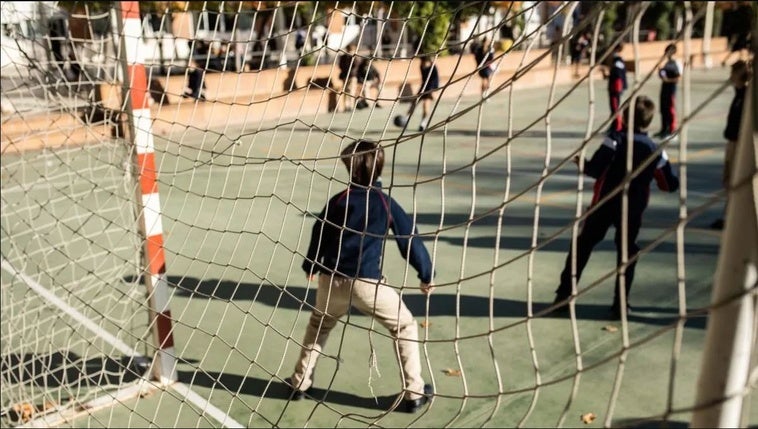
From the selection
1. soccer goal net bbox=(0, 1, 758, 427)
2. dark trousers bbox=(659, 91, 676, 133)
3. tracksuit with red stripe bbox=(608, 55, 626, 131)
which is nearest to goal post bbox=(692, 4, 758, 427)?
soccer goal net bbox=(0, 1, 758, 427)

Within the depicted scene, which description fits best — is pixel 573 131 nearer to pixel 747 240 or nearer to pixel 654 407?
pixel 654 407

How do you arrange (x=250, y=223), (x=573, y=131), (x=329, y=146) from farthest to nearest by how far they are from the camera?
(x=573, y=131) < (x=329, y=146) < (x=250, y=223)

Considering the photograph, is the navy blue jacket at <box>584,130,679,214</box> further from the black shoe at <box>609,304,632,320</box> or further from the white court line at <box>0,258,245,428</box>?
the white court line at <box>0,258,245,428</box>

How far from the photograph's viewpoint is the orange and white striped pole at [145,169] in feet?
15.5

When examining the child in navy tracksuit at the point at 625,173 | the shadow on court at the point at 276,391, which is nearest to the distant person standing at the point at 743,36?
the child in navy tracksuit at the point at 625,173

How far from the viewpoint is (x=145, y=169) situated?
4.73 meters

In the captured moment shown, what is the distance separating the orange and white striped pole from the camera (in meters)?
4.71

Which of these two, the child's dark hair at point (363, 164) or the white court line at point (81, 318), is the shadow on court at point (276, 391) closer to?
the white court line at point (81, 318)

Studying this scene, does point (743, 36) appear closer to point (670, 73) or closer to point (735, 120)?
point (735, 120)

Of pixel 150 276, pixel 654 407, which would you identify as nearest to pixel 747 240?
pixel 654 407

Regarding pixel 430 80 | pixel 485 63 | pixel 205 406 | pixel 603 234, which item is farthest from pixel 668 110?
pixel 485 63

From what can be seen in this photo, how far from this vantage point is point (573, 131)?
1454 cm

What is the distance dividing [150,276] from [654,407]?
3.19 metres

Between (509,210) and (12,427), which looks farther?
(509,210)
